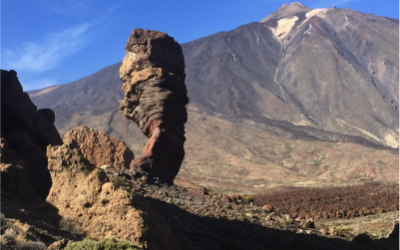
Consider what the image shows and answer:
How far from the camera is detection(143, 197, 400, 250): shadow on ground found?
11.1 metres

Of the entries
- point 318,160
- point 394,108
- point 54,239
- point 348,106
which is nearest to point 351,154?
point 318,160

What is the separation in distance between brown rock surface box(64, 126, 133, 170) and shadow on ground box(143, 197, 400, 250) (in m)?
4.87

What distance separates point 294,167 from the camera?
2328 inches

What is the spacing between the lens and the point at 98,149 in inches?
711

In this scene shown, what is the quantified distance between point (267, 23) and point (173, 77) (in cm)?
15159

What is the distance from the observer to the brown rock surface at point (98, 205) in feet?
22.6

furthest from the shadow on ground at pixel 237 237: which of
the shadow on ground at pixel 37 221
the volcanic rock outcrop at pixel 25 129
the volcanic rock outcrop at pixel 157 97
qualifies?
the volcanic rock outcrop at pixel 157 97

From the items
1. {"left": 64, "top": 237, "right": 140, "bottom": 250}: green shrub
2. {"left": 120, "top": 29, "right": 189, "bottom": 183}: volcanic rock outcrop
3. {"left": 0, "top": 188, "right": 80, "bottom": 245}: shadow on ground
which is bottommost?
{"left": 64, "top": 237, "right": 140, "bottom": 250}: green shrub

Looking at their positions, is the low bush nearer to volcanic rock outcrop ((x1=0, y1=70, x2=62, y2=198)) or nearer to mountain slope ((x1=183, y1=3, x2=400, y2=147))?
volcanic rock outcrop ((x1=0, y1=70, x2=62, y2=198))

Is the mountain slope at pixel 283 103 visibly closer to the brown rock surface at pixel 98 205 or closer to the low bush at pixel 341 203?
the low bush at pixel 341 203

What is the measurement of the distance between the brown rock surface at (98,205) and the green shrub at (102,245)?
0.53m

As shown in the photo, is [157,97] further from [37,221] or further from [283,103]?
[283,103]

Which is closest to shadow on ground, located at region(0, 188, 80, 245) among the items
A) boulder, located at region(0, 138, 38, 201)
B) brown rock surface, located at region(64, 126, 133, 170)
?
boulder, located at region(0, 138, 38, 201)

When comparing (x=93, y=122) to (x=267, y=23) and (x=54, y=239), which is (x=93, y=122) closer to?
(x=54, y=239)
